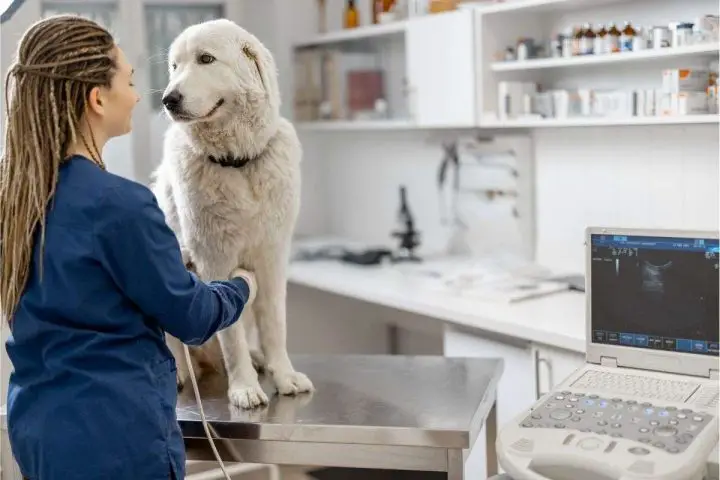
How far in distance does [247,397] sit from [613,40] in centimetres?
169

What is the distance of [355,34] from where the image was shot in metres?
3.88

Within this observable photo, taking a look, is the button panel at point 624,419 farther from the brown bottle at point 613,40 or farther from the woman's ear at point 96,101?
the brown bottle at point 613,40

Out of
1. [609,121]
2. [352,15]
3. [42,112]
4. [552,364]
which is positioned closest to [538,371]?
[552,364]

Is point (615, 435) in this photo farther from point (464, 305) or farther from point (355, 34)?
point (355, 34)

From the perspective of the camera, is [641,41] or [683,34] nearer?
[683,34]

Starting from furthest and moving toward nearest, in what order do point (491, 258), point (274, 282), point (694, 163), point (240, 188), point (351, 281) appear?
point (491, 258) → point (351, 281) → point (694, 163) → point (274, 282) → point (240, 188)

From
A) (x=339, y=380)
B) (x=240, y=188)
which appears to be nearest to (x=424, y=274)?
(x=339, y=380)

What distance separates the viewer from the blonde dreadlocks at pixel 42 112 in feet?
4.74

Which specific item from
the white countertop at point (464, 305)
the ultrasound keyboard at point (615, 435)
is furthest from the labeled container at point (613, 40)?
the ultrasound keyboard at point (615, 435)

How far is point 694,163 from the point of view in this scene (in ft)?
9.36

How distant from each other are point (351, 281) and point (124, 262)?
192 centimetres

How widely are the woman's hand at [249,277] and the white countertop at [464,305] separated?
0.93 m

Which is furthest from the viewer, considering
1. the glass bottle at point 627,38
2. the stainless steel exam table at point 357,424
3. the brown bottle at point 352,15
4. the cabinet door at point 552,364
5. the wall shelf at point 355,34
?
the brown bottle at point 352,15

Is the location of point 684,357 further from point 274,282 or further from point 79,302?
point 79,302
